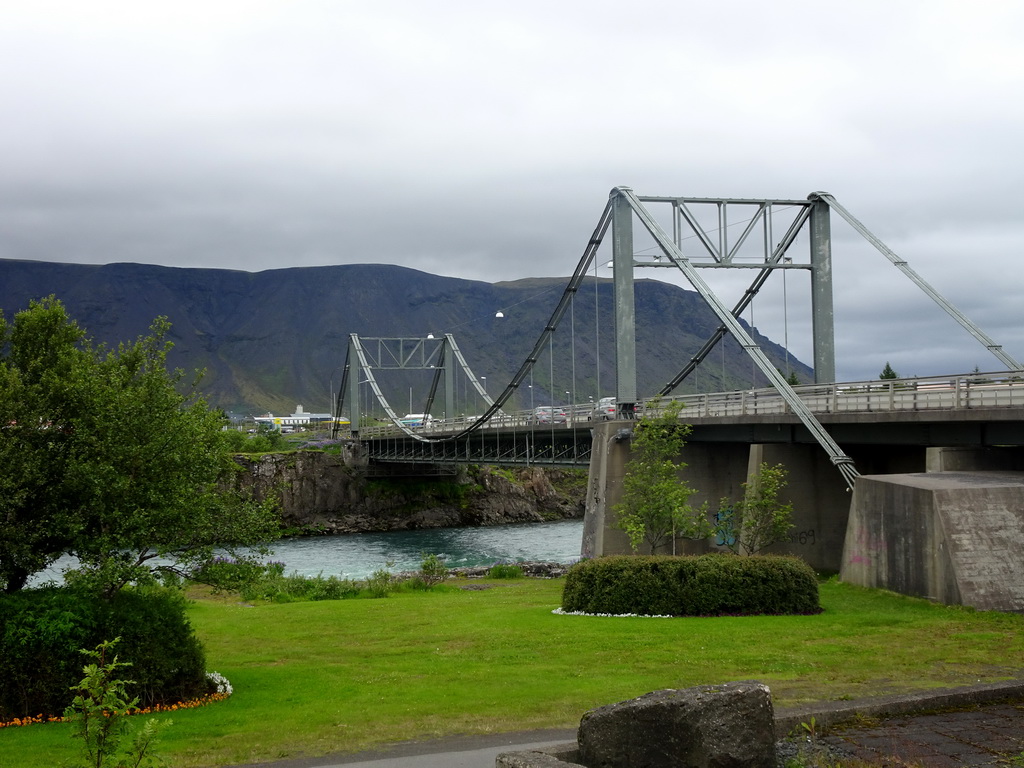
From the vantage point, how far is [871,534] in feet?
81.6

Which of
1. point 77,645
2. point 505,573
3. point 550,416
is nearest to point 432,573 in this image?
point 505,573

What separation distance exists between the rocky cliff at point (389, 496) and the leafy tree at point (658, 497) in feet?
201

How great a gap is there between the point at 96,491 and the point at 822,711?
1066 centimetres

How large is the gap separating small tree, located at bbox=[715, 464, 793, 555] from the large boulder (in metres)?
22.1

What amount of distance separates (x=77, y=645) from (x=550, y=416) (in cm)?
4593

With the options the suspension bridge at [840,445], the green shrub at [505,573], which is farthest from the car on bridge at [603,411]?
the green shrub at [505,573]

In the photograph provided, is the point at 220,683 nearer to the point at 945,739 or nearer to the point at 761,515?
the point at 945,739

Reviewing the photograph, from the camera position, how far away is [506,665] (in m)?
16.8

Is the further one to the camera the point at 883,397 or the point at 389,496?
the point at 389,496

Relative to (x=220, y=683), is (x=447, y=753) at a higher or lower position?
higher

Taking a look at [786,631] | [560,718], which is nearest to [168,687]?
[560,718]

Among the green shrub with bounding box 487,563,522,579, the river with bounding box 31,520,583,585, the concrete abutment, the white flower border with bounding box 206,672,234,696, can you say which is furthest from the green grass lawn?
the river with bounding box 31,520,583,585

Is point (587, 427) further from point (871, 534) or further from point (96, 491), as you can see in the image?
point (96, 491)

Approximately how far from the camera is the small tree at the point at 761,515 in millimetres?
31297
